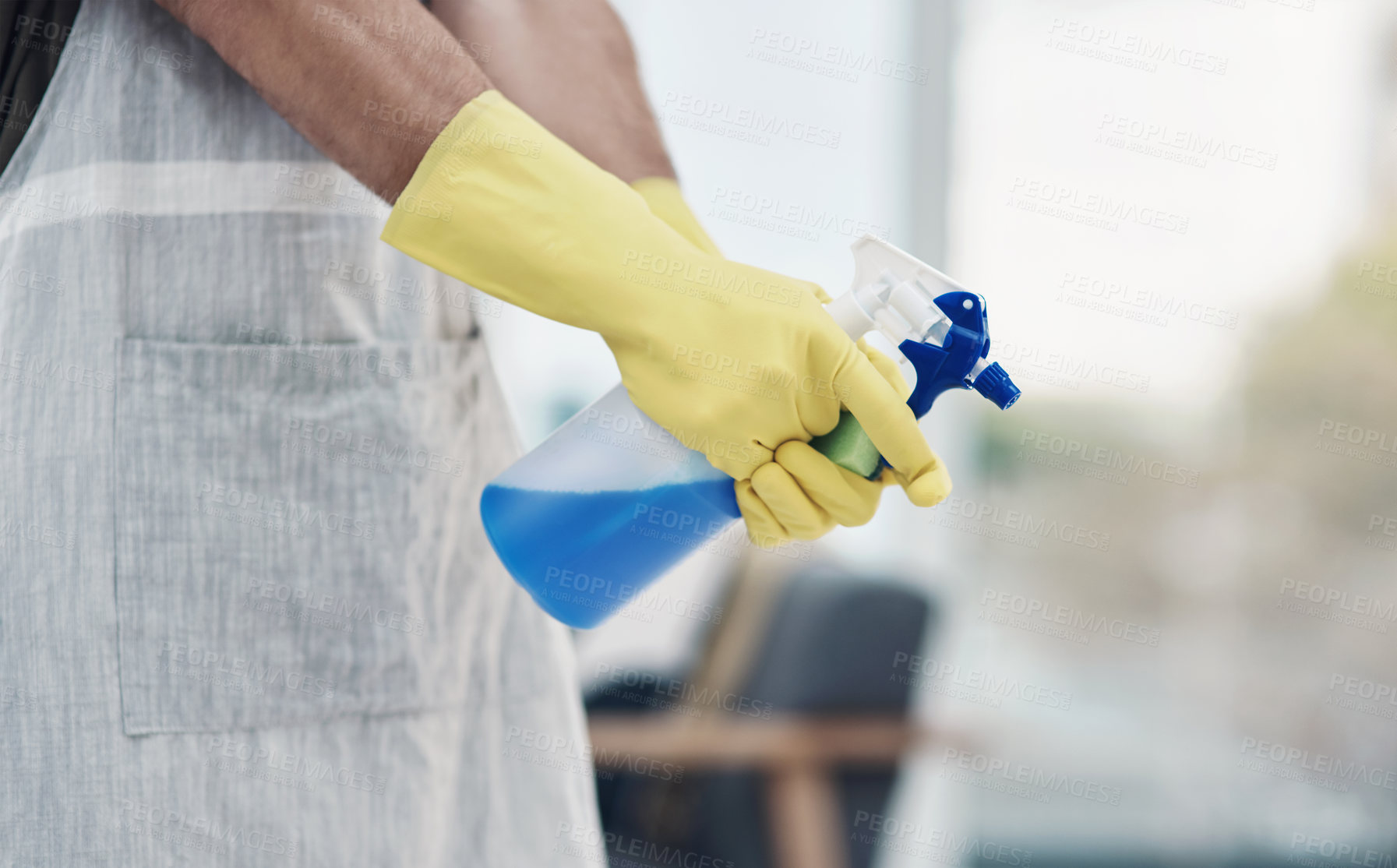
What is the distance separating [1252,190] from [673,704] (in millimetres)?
1529

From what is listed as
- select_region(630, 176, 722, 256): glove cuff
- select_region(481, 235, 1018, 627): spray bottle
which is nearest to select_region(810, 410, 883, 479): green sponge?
select_region(481, 235, 1018, 627): spray bottle

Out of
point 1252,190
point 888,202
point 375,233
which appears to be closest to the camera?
point 375,233

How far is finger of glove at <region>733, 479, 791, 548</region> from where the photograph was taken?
0.49 m

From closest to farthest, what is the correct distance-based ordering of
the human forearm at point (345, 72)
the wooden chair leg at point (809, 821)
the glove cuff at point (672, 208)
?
the human forearm at point (345, 72)
the glove cuff at point (672, 208)
the wooden chair leg at point (809, 821)

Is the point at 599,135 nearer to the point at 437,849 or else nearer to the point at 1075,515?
the point at 437,849

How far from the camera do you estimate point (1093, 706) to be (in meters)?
1.98

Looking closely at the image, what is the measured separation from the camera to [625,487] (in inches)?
20.0

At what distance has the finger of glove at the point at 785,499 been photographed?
1.54 ft

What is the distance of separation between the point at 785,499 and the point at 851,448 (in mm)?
50

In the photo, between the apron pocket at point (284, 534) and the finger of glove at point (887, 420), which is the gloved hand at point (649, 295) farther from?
the apron pocket at point (284, 534)

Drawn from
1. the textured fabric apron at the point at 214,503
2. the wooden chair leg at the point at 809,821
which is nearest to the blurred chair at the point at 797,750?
the wooden chair leg at the point at 809,821

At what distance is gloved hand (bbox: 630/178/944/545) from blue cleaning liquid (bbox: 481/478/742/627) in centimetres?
2

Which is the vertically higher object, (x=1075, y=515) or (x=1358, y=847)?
(x=1075, y=515)

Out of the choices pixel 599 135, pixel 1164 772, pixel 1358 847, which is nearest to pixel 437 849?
pixel 599 135
